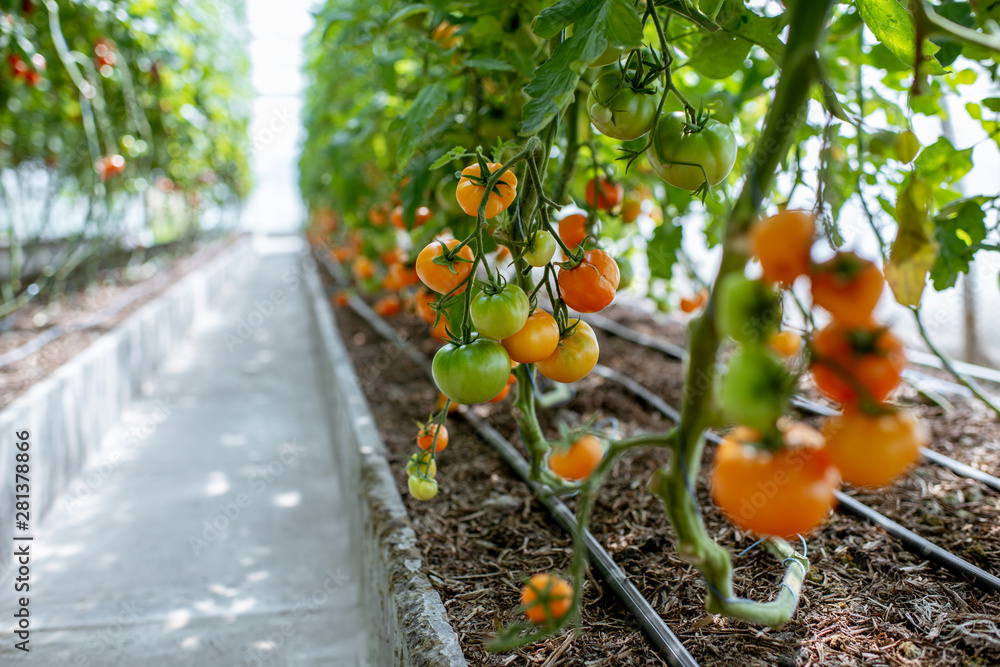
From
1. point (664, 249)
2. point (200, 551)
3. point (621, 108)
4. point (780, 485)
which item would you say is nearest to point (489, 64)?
point (621, 108)

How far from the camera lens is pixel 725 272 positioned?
0.54 meters

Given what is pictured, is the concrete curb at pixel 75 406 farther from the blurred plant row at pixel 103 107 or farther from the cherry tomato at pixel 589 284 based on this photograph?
the cherry tomato at pixel 589 284

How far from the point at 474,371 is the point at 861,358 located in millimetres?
475

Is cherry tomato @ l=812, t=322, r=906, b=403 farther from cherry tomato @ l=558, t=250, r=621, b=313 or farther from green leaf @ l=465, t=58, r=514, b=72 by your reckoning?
green leaf @ l=465, t=58, r=514, b=72

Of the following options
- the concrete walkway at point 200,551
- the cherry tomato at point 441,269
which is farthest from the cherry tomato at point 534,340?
the concrete walkway at point 200,551

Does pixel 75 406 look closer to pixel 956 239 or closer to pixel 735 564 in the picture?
pixel 735 564

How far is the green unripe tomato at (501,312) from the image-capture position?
812mm

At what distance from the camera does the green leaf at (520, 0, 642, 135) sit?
2.63 feet

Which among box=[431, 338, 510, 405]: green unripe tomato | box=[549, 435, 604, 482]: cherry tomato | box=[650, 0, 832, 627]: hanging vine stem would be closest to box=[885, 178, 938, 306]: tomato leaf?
box=[650, 0, 832, 627]: hanging vine stem

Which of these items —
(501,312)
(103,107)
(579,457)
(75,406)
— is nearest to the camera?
(501,312)

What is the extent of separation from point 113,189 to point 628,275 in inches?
197

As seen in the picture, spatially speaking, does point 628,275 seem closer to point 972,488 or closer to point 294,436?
point 972,488

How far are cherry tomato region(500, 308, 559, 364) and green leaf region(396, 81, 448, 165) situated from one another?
510 millimetres

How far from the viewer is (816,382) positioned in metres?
0.48
